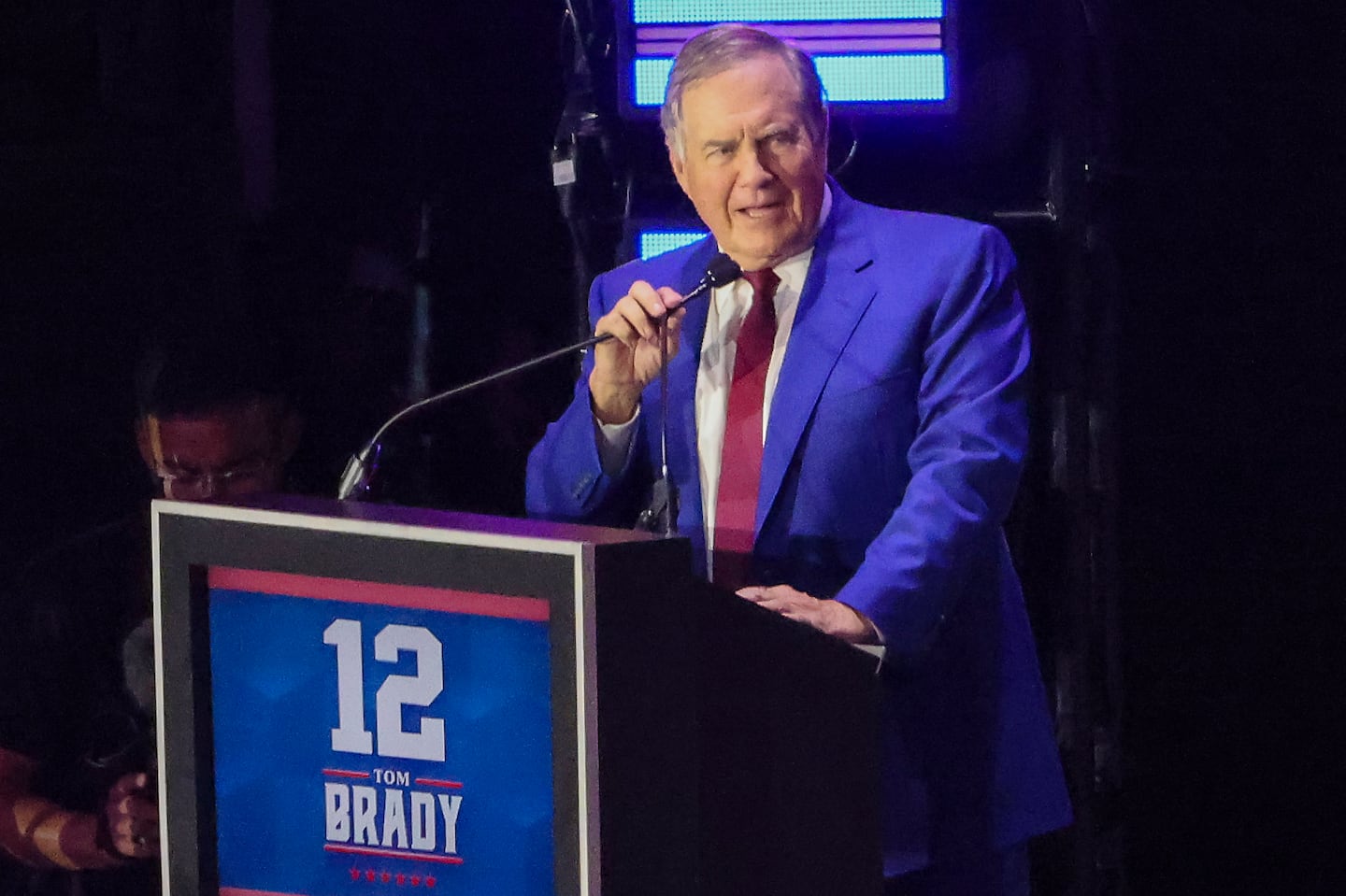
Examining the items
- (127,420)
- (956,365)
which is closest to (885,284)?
(956,365)

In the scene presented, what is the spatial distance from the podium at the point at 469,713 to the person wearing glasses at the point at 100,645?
1093 millimetres

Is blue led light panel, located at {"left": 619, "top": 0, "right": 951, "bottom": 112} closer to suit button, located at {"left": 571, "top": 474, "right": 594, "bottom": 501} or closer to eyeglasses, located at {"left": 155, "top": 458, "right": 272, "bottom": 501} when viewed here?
suit button, located at {"left": 571, "top": 474, "right": 594, "bottom": 501}

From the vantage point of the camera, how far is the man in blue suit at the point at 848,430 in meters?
2.18

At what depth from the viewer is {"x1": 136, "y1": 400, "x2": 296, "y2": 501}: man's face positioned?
2.49m

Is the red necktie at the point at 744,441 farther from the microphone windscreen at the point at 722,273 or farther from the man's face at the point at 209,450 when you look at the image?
the man's face at the point at 209,450

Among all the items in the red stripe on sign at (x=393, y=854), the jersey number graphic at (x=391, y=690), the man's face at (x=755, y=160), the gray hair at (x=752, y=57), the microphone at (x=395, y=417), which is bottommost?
the red stripe on sign at (x=393, y=854)

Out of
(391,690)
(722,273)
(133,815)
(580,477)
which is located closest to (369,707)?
(391,690)

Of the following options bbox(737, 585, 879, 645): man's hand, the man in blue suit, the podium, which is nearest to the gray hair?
the man in blue suit

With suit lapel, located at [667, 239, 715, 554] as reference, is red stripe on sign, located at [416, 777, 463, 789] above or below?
below

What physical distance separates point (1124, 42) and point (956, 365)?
0.70 meters

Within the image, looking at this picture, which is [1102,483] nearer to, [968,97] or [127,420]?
[968,97]

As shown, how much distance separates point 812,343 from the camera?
2.26 meters

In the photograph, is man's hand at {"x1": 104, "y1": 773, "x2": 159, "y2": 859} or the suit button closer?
man's hand at {"x1": 104, "y1": 773, "x2": 159, "y2": 859}

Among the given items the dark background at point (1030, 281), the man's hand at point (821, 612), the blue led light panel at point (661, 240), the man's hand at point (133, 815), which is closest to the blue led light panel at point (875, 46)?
the dark background at point (1030, 281)
